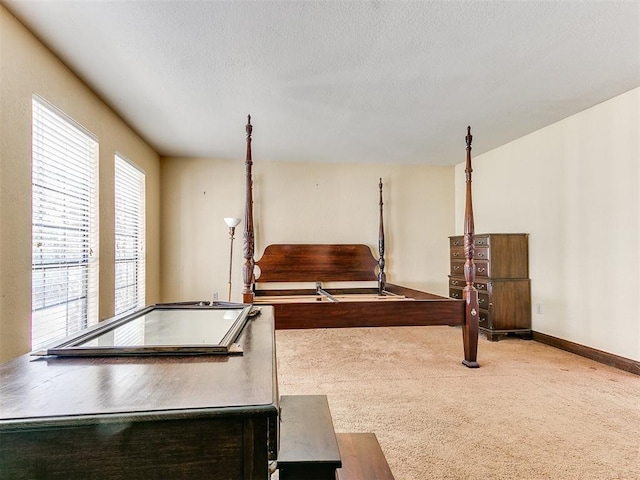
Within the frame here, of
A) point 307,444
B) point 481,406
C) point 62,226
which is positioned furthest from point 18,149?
point 481,406

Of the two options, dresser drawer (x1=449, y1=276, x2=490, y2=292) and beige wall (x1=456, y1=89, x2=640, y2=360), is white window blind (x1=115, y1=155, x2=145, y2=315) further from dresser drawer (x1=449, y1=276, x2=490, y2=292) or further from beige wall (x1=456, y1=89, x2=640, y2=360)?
beige wall (x1=456, y1=89, x2=640, y2=360)

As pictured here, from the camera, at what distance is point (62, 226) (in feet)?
8.14

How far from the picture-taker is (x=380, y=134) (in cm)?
399

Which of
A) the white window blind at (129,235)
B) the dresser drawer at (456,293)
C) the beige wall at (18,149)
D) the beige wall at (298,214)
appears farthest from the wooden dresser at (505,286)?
the beige wall at (18,149)

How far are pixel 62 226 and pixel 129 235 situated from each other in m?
1.40

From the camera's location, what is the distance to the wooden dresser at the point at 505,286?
3961 millimetres

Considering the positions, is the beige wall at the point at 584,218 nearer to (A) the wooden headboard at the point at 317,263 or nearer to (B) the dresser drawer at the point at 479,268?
(B) the dresser drawer at the point at 479,268

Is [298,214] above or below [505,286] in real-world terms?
above

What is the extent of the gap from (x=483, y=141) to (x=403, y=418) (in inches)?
137

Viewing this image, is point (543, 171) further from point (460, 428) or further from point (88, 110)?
point (88, 110)

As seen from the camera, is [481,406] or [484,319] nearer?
[481,406]

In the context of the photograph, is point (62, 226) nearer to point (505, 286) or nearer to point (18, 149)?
point (18, 149)

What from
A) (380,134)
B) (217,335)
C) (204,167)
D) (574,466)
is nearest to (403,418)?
(574,466)

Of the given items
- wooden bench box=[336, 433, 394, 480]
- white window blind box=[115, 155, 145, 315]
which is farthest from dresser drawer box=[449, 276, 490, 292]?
white window blind box=[115, 155, 145, 315]
